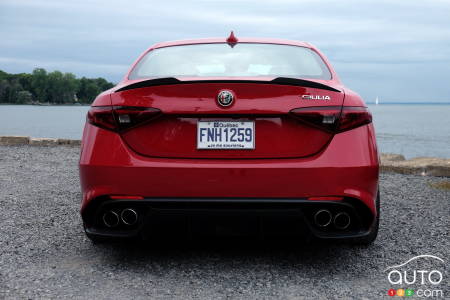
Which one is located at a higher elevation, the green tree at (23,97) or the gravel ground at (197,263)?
the gravel ground at (197,263)

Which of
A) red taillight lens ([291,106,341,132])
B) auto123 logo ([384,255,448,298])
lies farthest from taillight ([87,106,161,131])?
auto123 logo ([384,255,448,298])

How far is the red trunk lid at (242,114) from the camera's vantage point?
3.04 meters

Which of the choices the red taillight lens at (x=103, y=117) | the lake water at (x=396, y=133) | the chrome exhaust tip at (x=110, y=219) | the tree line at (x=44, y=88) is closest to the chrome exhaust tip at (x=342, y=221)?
the chrome exhaust tip at (x=110, y=219)

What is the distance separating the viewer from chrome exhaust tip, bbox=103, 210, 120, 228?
129 inches

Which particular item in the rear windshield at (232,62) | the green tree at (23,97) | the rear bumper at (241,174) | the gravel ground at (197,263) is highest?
the rear windshield at (232,62)

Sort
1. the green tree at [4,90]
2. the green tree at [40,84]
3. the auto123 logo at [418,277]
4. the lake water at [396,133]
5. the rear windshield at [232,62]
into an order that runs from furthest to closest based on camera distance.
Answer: the green tree at [40,84], the green tree at [4,90], the lake water at [396,133], the rear windshield at [232,62], the auto123 logo at [418,277]

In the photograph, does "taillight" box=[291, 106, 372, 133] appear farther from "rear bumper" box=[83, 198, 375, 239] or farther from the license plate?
"rear bumper" box=[83, 198, 375, 239]

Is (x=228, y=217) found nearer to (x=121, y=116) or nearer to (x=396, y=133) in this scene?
(x=121, y=116)

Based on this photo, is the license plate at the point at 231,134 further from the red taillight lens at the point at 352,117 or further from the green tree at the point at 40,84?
the green tree at the point at 40,84

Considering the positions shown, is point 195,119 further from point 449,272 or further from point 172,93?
point 449,272

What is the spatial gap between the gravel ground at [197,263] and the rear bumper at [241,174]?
0.53m

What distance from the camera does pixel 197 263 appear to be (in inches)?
142

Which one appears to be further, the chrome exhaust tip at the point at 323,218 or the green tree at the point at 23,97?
the green tree at the point at 23,97

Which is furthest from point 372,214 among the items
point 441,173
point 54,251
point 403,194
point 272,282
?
point 441,173
